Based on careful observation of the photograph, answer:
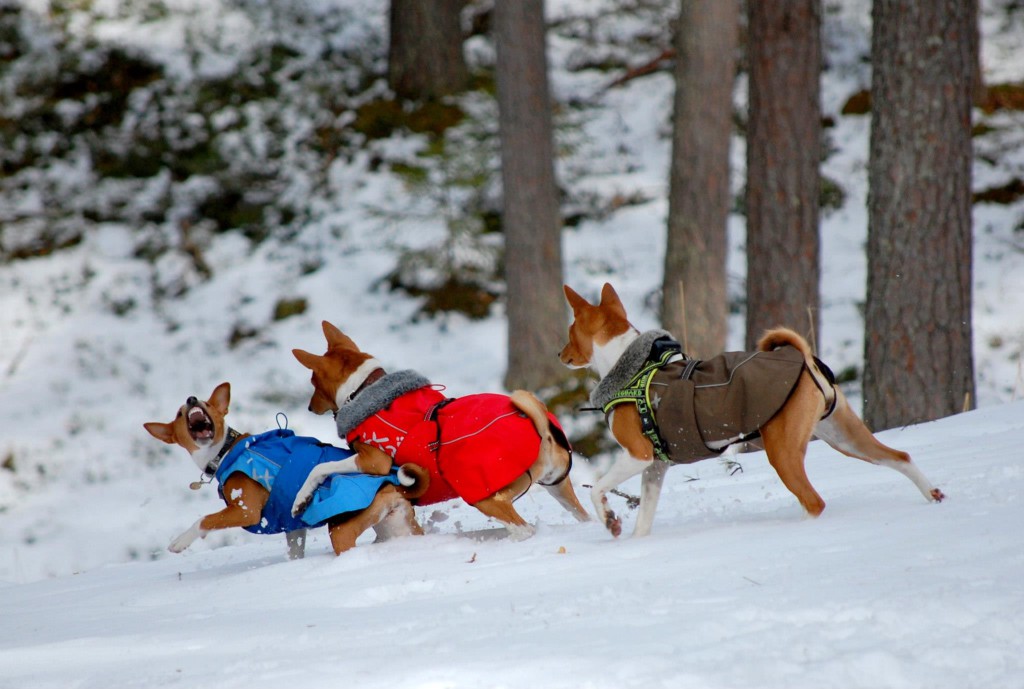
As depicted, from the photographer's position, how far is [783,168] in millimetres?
7906

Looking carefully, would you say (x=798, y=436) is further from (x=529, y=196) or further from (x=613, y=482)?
(x=529, y=196)

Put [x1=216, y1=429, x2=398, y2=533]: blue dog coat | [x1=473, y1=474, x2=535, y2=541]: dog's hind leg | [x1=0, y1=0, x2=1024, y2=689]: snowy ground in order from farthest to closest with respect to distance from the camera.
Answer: [x1=216, y1=429, x2=398, y2=533]: blue dog coat < [x1=473, y1=474, x2=535, y2=541]: dog's hind leg < [x1=0, y1=0, x2=1024, y2=689]: snowy ground

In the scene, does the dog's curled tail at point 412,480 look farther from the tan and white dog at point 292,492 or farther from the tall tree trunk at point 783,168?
the tall tree trunk at point 783,168

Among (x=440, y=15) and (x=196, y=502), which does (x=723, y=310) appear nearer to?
(x=196, y=502)

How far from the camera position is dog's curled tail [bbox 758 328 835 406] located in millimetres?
4203

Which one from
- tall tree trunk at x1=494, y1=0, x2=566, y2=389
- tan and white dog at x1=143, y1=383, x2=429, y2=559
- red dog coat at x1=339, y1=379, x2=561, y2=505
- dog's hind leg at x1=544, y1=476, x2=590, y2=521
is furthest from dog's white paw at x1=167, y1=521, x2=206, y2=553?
tall tree trunk at x1=494, y1=0, x2=566, y2=389

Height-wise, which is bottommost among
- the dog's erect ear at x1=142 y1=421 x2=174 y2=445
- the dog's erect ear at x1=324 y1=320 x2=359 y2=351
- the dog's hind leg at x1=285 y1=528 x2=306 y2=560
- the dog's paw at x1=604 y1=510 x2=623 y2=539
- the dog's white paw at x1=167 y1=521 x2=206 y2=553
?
the dog's hind leg at x1=285 y1=528 x2=306 y2=560

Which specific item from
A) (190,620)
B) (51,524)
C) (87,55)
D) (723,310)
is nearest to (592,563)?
(190,620)

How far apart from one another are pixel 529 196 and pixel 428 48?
6099mm

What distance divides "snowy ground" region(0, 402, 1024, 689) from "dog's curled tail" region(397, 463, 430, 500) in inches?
9.7

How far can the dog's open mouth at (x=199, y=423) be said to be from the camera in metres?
5.29

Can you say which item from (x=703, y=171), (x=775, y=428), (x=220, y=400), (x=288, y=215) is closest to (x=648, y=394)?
(x=775, y=428)

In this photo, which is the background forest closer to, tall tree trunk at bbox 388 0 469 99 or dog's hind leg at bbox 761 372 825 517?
tall tree trunk at bbox 388 0 469 99

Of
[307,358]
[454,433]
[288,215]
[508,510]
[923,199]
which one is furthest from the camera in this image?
[288,215]
